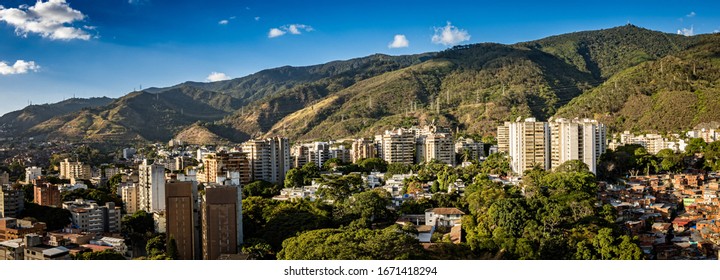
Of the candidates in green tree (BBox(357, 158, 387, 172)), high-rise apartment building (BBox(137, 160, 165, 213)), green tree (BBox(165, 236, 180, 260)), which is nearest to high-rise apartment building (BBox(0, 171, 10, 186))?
high-rise apartment building (BBox(137, 160, 165, 213))

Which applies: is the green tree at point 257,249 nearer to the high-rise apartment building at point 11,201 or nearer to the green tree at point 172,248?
the green tree at point 172,248

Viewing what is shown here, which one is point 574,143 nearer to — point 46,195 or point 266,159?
point 266,159

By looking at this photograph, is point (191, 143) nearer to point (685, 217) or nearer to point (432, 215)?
point (432, 215)

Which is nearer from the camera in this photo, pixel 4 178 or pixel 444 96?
pixel 4 178

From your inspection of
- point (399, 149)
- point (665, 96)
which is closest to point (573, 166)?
point (399, 149)

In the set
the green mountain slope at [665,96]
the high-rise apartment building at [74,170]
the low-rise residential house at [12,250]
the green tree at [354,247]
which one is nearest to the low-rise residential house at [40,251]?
the low-rise residential house at [12,250]

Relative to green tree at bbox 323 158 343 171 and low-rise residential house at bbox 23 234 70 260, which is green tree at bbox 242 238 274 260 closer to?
low-rise residential house at bbox 23 234 70 260
